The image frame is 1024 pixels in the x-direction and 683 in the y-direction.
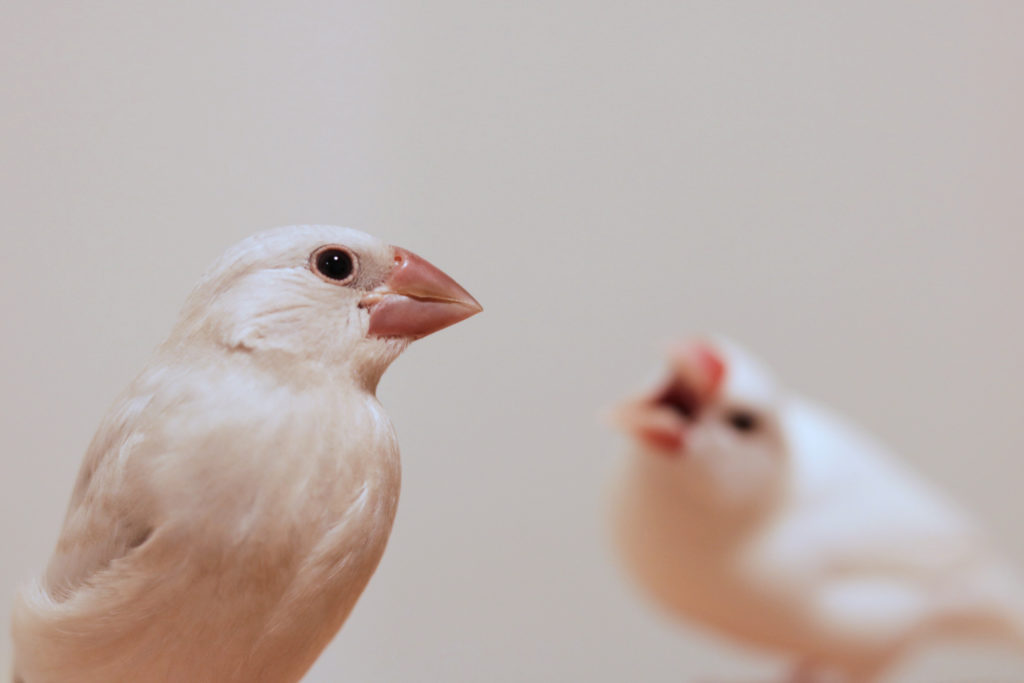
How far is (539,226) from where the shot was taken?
1.14 meters

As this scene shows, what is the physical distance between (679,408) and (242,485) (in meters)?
0.70

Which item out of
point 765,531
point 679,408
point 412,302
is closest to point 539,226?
point 679,408

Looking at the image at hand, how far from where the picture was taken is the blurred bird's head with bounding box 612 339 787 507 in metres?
1.02

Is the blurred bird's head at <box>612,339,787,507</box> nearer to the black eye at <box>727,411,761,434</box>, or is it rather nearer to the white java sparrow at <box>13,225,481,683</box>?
the black eye at <box>727,411,761,434</box>

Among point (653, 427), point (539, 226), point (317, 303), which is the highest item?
point (539, 226)

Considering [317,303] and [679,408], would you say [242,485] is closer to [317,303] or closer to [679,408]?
[317,303]

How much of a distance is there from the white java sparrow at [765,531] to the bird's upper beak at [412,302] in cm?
54

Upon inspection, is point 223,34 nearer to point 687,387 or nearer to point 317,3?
point 317,3

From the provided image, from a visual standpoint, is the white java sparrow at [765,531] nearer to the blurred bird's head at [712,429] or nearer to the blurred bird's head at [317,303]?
the blurred bird's head at [712,429]

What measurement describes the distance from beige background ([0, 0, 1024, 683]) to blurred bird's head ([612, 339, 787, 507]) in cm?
22

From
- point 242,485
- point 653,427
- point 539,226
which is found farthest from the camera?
point 539,226

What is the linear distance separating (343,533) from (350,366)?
3.1 inches

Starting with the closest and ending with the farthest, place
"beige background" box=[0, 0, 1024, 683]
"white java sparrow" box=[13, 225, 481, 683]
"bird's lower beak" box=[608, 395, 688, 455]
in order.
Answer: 1. "white java sparrow" box=[13, 225, 481, 683]
2. "beige background" box=[0, 0, 1024, 683]
3. "bird's lower beak" box=[608, 395, 688, 455]

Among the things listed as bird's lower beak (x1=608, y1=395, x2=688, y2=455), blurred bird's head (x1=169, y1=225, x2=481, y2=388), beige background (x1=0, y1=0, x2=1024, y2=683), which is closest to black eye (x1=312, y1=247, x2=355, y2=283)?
blurred bird's head (x1=169, y1=225, x2=481, y2=388)
